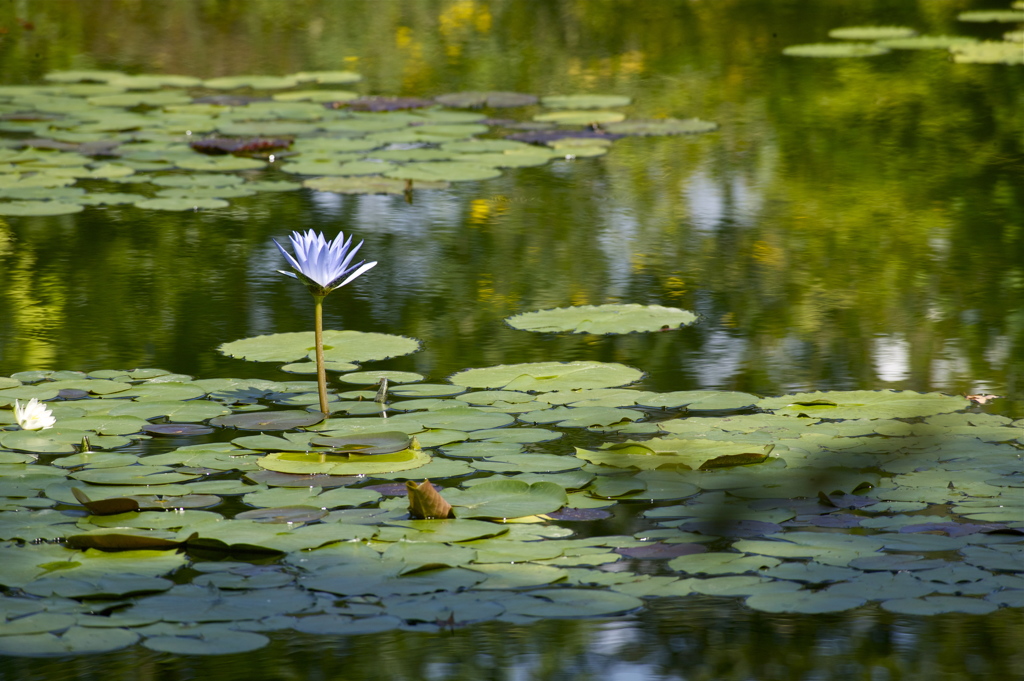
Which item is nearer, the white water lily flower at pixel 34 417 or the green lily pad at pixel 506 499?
the green lily pad at pixel 506 499

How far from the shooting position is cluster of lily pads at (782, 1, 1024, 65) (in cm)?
818

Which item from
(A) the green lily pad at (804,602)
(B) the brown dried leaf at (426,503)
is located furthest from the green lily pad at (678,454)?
(A) the green lily pad at (804,602)

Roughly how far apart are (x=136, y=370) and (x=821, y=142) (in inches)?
145

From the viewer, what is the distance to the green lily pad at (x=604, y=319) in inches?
139

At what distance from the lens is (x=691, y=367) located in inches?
129

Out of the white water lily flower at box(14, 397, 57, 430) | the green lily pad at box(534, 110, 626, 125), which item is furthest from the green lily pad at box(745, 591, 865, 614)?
the green lily pad at box(534, 110, 626, 125)

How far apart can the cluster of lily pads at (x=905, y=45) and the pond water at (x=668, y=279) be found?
251 millimetres

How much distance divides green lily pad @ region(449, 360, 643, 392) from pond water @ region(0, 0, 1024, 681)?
8cm

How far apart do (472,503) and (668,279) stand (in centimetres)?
186

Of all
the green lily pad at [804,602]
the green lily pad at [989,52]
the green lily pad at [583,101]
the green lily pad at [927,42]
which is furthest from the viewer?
the green lily pad at [927,42]

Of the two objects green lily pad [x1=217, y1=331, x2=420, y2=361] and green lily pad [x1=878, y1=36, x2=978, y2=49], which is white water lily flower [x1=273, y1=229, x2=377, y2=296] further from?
green lily pad [x1=878, y1=36, x2=978, y2=49]

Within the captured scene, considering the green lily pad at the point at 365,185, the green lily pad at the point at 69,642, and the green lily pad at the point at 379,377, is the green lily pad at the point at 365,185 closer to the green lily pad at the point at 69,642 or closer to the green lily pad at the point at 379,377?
the green lily pad at the point at 379,377

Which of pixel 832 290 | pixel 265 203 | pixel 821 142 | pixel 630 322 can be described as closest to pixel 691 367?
pixel 630 322

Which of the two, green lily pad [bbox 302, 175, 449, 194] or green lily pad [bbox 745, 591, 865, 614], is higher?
green lily pad [bbox 302, 175, 449, 194]
